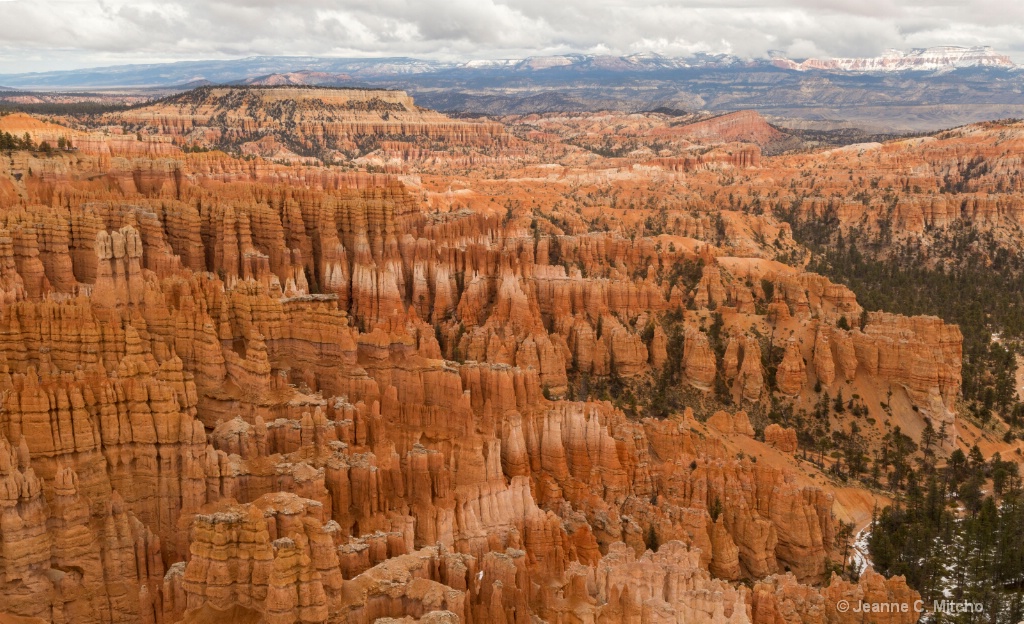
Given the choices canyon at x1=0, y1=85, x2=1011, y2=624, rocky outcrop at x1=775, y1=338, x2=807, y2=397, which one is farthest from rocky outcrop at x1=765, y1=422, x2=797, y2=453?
rocky outcrop at x1=775, y1=338, x2=807, y2=397

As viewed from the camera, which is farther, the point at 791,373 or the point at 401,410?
the point at 791,373

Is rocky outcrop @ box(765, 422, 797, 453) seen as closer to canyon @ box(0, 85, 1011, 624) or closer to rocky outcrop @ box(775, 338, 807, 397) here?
canyon @ box(0, 85, 1011, 624)

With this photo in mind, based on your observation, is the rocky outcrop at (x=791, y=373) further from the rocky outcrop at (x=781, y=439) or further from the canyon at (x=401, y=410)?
the rocky outcrop at (x=781, y=439)

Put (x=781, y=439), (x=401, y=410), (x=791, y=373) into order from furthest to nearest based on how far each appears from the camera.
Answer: (x=791, y=373) < (x=781, y=439) < (x=401, y=410)

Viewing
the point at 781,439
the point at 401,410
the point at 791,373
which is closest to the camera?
the point at 401,410

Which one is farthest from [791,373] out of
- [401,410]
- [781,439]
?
[401,410]

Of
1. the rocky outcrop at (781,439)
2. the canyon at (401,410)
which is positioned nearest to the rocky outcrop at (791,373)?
the canyon at (401,410)

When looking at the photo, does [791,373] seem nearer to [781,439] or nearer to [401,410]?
[781,439]

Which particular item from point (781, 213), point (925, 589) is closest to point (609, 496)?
point (925, 589)

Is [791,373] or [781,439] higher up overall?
[791,373]
